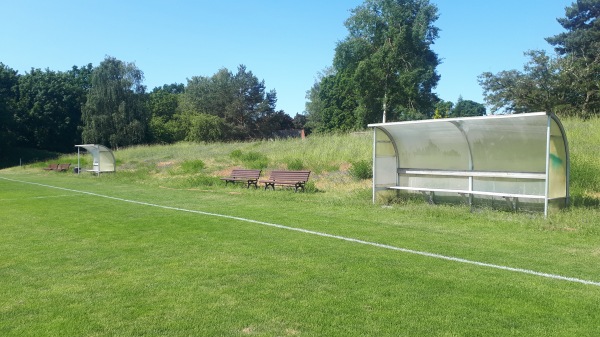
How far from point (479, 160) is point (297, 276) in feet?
29.1

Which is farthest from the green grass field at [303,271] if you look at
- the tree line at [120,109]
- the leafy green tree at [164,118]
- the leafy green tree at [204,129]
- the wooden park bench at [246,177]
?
the leafy green tree at [164,118]

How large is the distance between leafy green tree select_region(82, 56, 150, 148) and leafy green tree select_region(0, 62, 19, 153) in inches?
331

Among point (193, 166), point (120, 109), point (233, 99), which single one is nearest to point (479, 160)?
point (193, 166)

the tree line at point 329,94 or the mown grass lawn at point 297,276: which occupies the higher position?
the tree line at point 329,94

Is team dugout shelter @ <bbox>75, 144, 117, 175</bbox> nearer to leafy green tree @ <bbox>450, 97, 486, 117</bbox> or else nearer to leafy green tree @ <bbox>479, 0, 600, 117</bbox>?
leafy green tree @ <bbox>479, 0, 600, 117</bbox>

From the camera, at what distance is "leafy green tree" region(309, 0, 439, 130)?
46.4m

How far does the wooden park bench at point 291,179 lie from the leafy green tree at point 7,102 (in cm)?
5078

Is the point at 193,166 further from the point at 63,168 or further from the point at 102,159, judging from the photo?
the point at 63,168

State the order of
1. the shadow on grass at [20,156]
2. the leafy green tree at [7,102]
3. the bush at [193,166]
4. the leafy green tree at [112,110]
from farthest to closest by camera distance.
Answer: the leafy green tree at [112,110], the leafy green tree at [7,102], the shadow on grass at [20,156], the bush at [193,166]

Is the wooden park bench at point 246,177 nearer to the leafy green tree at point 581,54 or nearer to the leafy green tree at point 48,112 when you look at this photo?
the leafy green tree at point 581,54

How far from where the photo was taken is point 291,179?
18.6 m

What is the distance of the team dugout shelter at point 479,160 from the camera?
1125 centimetres

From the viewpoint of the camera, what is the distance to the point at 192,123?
67312 millimetres

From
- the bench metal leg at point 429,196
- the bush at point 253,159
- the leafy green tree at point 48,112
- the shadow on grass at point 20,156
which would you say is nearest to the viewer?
the bench metal leg at point 429,196
